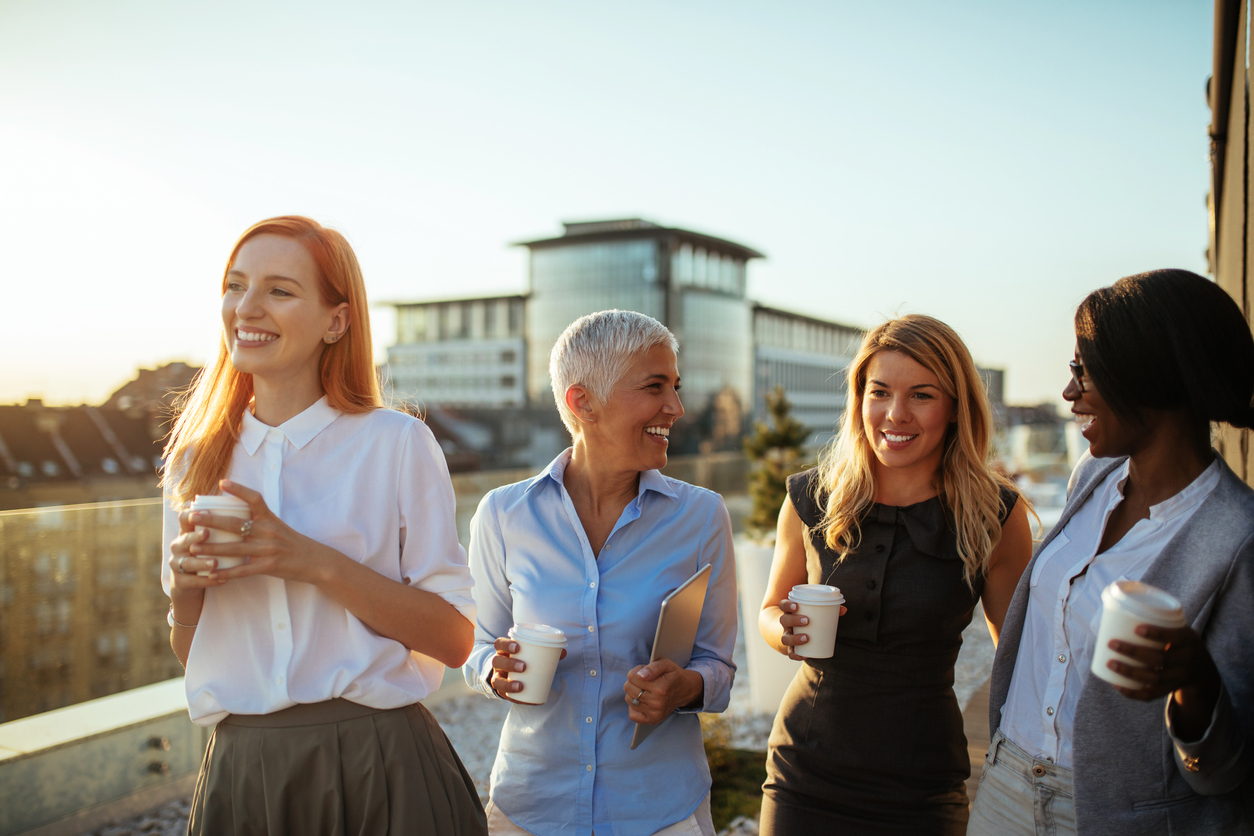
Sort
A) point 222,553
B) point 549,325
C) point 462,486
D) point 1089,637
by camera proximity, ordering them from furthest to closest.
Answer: point 549,325
point 462,486
point 1089,637
point 222,553

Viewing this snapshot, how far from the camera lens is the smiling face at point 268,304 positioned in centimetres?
170

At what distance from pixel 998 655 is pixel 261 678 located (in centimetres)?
159

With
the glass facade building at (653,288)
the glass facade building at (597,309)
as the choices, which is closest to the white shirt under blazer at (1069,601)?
the glass facade building at (597,309)

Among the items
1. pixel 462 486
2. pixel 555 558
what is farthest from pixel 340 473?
pixel 462 486

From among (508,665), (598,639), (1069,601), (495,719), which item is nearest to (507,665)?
(508,665)

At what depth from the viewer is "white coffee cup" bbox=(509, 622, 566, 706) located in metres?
1.77

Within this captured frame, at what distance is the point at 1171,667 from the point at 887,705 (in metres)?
1.03

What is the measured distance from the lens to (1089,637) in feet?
5.17

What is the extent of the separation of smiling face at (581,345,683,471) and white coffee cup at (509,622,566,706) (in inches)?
22.1

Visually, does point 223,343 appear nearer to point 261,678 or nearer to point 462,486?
point 261,678

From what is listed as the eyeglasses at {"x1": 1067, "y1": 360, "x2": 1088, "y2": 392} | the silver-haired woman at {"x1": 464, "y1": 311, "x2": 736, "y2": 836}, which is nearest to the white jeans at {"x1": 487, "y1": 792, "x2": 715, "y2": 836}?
the silver-haired woman at {"x1": 464, "y1": 311, "x2": 736, "y2": 836}

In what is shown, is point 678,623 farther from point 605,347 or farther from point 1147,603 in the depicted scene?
point 1147,603

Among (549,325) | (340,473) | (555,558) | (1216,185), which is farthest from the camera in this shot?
(549,325)

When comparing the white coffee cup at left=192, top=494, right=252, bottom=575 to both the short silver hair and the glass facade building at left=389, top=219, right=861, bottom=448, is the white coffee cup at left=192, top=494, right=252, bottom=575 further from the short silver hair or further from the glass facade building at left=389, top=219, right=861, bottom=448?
the glass facade building at left=389, top=219, right=861, bottom=448
